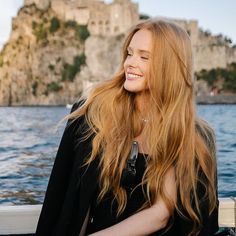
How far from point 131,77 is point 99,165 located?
337mm

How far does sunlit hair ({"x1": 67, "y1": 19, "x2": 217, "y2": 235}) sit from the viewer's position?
1606 millimetres

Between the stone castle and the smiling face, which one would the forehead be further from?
the stone castle

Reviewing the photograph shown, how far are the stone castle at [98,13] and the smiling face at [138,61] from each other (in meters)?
54.7

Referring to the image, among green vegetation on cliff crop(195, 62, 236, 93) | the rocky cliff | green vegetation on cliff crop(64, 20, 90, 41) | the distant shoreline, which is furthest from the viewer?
green vegetation on cliff crop(64, 20, 90, 41)

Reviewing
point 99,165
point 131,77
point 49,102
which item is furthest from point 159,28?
point 49,102

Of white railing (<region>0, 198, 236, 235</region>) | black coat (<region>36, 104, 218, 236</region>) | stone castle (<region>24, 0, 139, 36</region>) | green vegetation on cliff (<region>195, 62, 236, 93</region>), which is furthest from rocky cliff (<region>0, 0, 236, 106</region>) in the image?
black coat (<region>36, 104, 218, 236</region>)

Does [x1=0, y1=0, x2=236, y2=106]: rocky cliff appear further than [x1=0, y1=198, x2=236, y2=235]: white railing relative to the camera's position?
Yes

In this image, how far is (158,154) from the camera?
1632 mm

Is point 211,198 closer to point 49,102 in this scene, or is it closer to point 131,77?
point 131,77

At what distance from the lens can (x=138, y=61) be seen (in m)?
1.69

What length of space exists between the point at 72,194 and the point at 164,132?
1.23 ft

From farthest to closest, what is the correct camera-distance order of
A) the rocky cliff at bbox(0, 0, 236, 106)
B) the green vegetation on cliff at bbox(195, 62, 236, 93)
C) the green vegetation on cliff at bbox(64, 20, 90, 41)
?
the green vegetation on cliff at bbox(64, 20, 90, 41), the green vegetation on cliff at bbox(195, 62, 236, 93), the rocky cliff at bbox(0, 0, 236, 106)

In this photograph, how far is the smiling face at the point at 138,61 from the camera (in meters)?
1.68

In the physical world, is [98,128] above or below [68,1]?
below
